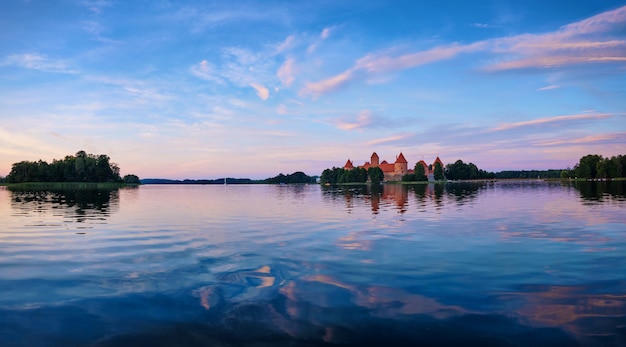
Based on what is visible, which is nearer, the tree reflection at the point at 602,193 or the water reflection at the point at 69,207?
the water reflection at the point at 69,207

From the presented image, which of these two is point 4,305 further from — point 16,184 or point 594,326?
point 16,184

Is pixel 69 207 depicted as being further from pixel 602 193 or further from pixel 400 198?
pixel 602 193

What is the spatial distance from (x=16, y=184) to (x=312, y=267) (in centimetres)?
23294

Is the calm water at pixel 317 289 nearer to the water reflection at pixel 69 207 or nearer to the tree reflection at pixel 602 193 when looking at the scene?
the water reflection at pixel 69 207

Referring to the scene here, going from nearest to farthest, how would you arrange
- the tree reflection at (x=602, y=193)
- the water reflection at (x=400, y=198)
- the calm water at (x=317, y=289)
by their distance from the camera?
the calm water at (x=317, y=289)
the water reflection at (x=400, y=198)
the tree reflection at (x=602, y=193)

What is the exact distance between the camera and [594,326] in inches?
369

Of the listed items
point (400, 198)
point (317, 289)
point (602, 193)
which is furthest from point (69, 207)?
point (602, 193)

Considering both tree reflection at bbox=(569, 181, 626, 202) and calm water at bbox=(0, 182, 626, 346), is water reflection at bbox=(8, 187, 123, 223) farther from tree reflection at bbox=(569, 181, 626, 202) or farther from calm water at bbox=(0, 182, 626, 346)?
tree reflection at bbox=(569, 181, 626, 202)

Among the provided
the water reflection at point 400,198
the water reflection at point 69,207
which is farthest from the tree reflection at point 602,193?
the water reflection at point 69,207

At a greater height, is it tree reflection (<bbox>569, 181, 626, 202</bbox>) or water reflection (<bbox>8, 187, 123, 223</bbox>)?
water reflection (<bbox>8, 187, 123, 223</bbox>)

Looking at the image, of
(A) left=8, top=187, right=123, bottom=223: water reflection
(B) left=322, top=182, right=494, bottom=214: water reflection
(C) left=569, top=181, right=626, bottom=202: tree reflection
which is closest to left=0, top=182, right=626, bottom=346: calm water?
(A) left=8, top=187, right=123, bottom=223: water reflection

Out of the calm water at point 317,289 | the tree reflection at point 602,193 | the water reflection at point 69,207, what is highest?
the water reflection at point 69,207

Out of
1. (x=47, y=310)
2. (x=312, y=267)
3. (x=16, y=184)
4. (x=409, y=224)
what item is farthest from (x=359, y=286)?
(x=16, y=184)

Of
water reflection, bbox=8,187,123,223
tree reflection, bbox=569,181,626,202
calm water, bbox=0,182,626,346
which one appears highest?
water reflection, bbox=8,187,123,223
